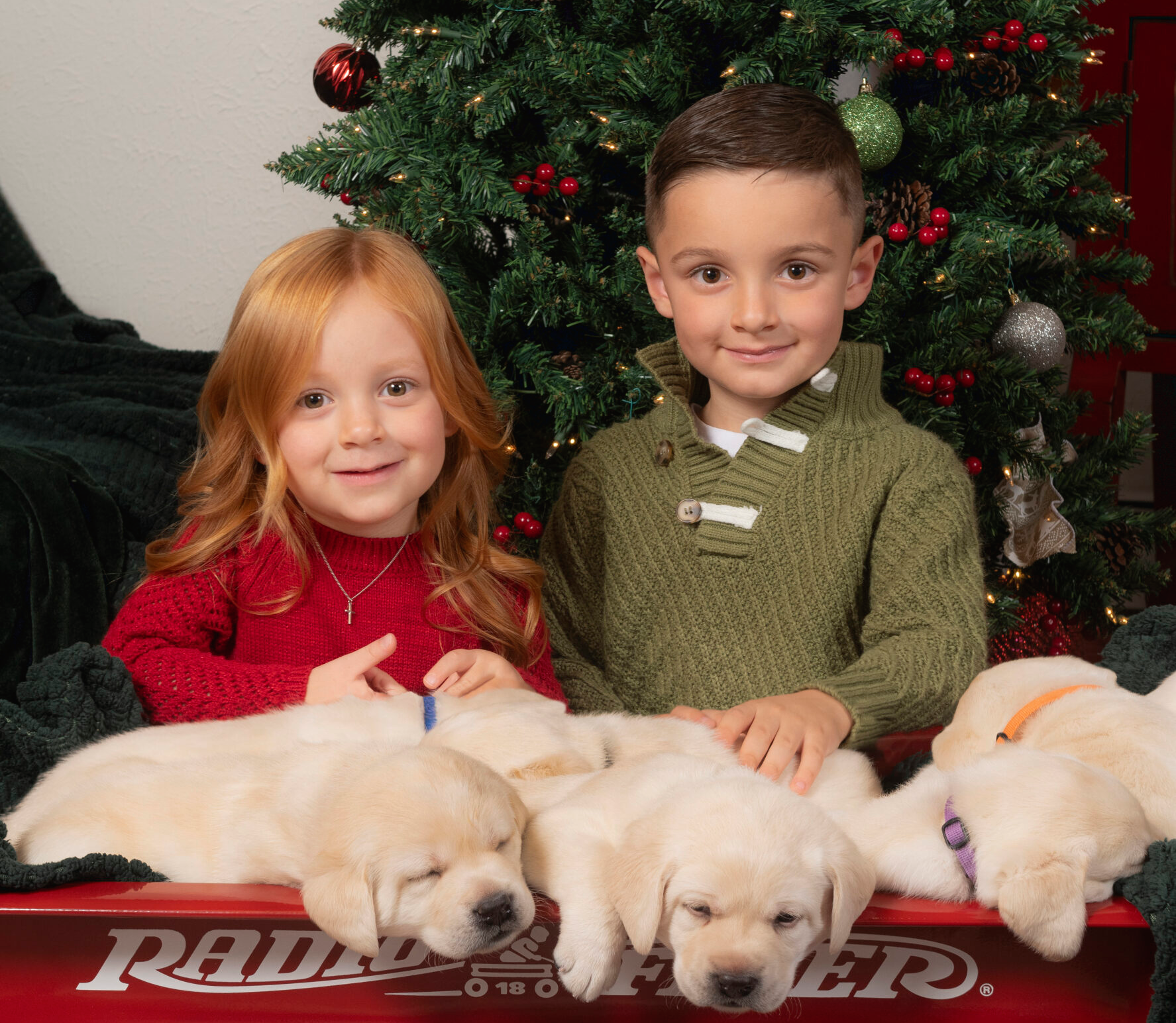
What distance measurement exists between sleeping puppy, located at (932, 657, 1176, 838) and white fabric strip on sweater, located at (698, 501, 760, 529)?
376 mm

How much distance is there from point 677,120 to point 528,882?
1.05 m

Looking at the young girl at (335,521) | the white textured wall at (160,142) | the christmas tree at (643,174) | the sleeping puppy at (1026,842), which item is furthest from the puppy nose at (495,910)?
the white textured wall at (160,142)

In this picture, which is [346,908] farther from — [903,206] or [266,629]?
[903,206]

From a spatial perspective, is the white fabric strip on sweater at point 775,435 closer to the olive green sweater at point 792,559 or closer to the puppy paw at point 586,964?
the olive green sweater at point 792,559

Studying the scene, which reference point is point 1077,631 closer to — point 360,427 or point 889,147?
point 889,147

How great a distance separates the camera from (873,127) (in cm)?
178

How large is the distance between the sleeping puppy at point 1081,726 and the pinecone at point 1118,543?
131 cm

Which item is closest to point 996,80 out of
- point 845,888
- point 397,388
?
point 397,388

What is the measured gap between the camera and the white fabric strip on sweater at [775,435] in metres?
→ 1.50

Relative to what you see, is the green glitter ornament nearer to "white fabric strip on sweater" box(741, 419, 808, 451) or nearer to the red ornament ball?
"white fabric strip on sweater" box(741, 419, 808, 451)

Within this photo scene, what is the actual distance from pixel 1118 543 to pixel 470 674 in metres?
1.83

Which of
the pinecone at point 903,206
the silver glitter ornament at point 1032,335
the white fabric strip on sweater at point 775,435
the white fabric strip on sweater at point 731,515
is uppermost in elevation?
the pinecone at point 903,206

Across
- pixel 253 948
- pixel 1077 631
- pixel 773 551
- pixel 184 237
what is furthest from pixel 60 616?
pixel 1077 631

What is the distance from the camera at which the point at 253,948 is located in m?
0.81
